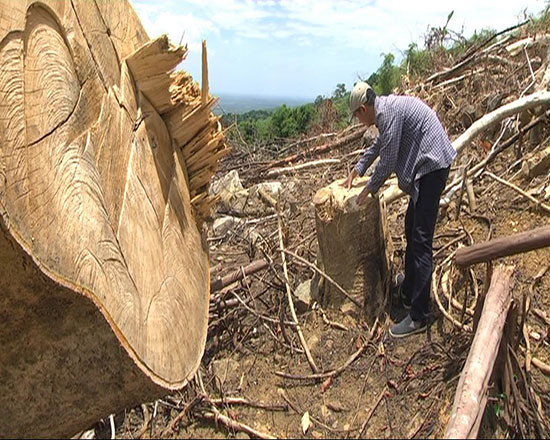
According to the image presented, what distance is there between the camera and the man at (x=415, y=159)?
262 centimetres

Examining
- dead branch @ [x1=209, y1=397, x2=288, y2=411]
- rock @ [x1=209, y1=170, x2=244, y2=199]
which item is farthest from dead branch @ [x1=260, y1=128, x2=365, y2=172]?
dead branch @ [x1=209, y1=397, x2=288, y2=411]

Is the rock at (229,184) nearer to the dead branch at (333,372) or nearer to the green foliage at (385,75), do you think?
the dead branch at (333,372)

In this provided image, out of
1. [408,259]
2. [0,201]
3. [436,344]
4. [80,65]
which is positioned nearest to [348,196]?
[408,259]

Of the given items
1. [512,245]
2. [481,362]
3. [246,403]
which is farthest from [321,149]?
[481,362]

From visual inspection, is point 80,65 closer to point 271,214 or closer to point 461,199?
point 461,199

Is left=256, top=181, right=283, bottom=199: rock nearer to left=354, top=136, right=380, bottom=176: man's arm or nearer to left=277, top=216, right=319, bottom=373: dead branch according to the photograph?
left=277, top=216, right=319, bottom=373: dead branch

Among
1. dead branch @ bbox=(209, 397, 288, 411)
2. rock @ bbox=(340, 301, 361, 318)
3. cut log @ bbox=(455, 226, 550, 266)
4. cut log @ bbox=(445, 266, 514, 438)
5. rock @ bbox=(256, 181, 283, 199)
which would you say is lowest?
dead branch @ bbox=(209, 397, 288, 411)

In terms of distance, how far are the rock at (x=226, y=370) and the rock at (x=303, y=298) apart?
542 mm

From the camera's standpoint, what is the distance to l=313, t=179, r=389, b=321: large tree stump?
286 cm

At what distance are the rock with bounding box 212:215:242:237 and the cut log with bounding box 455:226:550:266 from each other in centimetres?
349

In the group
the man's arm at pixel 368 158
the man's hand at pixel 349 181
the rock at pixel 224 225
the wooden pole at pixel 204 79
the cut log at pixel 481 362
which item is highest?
the wooden pole at pixel 204 79

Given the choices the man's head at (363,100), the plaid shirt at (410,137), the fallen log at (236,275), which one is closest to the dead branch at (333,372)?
the fallen log at (236,275)

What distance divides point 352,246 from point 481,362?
4.64 feet

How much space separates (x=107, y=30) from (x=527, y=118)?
12.7ft
